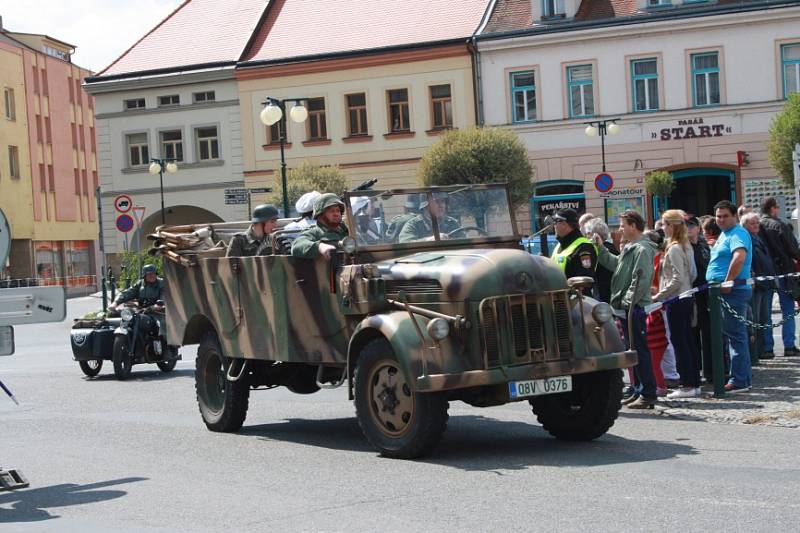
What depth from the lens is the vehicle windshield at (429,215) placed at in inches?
431

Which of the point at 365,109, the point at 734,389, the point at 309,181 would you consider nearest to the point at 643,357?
the point at 734,389

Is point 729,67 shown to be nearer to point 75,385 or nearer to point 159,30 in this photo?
point 159,30

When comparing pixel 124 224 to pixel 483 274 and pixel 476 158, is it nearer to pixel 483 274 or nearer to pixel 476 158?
pixel 476 158

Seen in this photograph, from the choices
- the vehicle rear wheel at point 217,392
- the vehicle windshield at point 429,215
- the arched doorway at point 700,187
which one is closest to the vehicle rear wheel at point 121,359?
the vehicle rear wheel at point 217,392

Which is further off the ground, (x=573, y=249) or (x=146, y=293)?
(x=573, y=249)

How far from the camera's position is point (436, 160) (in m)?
41.8

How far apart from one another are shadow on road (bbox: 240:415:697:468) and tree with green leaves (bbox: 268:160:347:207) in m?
30.8

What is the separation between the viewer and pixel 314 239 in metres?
11.1

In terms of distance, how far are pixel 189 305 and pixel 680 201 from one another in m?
33.0

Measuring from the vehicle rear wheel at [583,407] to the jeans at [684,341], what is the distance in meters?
2.92

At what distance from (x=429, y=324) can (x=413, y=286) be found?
0.62m

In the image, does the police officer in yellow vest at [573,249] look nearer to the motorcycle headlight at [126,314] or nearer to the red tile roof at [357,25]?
the motorcycle headlight at [126,314]

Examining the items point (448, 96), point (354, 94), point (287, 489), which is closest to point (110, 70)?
point (354, 94)

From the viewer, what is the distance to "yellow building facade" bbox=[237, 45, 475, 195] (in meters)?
46.0
